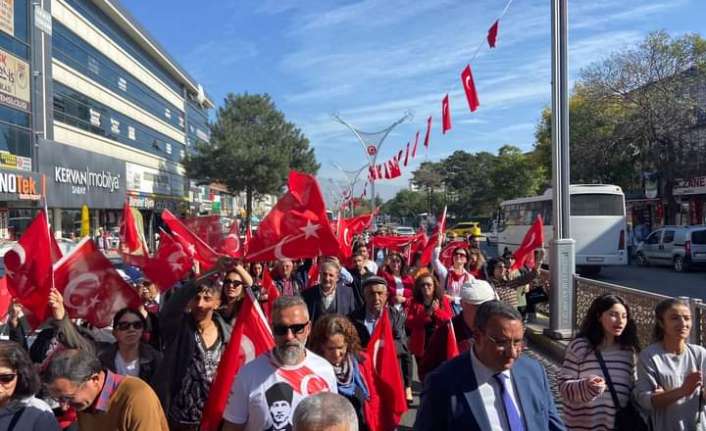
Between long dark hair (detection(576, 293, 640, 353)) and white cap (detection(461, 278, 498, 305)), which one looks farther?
white cap (detection(461, 278, 498, 305))

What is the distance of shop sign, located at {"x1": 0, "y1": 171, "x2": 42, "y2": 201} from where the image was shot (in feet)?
87.1

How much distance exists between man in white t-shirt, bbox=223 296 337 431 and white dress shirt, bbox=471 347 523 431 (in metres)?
0.88

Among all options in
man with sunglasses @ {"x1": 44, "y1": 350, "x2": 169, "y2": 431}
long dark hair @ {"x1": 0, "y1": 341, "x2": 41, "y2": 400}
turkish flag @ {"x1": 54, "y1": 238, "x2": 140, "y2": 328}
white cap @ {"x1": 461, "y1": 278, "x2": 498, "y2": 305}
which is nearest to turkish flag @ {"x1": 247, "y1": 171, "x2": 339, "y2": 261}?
turkish flag @ {"x1": 54, "y1": 238, "x2": 140, "y2": 328}

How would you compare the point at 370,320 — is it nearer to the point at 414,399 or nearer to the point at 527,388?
the point at 414,399

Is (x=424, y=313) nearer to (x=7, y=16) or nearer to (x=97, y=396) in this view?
(x=97, y=396)

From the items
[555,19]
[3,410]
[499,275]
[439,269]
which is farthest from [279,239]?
[555,19]

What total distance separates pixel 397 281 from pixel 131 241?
10.5ft

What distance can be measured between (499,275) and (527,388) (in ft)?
18.2

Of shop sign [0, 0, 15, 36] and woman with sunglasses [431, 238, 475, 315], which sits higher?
shop sign [0, 0, 15, 36]

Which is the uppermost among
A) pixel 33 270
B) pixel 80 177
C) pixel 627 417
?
pixel 80 177

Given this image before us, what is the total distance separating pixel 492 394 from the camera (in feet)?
8.05

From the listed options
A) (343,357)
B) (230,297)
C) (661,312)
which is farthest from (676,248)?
(343,357)

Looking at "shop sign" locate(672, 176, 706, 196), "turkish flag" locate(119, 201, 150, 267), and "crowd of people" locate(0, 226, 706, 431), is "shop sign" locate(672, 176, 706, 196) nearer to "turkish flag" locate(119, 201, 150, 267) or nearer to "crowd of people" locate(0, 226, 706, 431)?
"turkish flag" locate(119, 201, 150, 267)

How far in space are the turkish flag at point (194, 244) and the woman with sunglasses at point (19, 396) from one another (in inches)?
81.6
